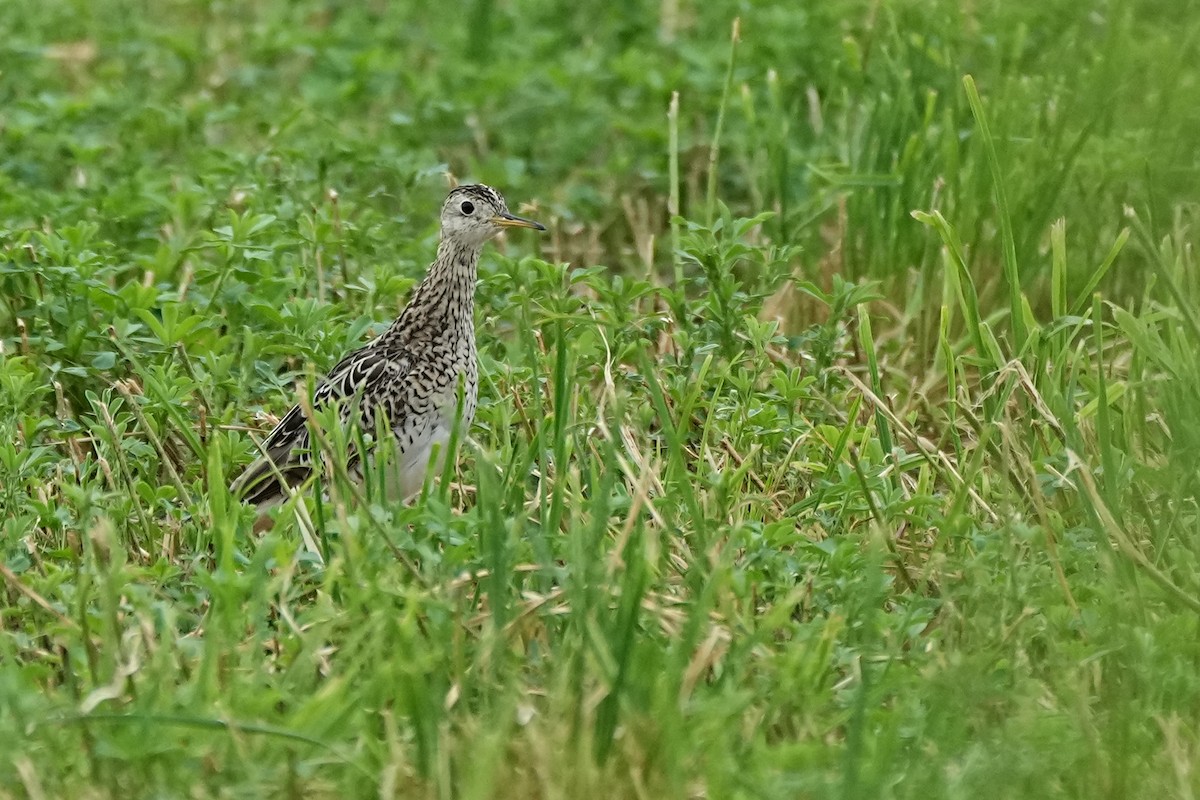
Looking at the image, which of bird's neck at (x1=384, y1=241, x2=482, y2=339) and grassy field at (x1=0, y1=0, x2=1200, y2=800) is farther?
bird's neck at (x1=384, y1=241, x2=482, y2=339)

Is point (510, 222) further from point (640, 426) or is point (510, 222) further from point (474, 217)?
point (640, 426)

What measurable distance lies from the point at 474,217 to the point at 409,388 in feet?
2.22

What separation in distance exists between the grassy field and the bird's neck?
4.2 inches

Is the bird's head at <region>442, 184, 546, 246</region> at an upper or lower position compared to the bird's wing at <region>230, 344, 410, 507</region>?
upper

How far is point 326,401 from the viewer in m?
5.46

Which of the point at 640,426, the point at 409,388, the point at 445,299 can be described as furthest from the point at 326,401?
the point at 640,426

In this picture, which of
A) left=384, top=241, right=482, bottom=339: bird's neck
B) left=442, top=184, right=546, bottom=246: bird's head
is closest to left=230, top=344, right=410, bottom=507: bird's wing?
left=384, top=241, right=482, bottom=339: bird's neck

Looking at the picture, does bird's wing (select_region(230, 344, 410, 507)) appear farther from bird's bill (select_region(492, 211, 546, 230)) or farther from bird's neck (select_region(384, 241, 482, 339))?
bird's bill (select_region(492, 211, 546, 230))

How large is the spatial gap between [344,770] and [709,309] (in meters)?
2.27

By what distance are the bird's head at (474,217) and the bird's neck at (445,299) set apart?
0.14 ft

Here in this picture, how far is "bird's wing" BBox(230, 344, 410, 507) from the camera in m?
5.50

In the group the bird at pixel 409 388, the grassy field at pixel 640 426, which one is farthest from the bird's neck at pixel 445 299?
the grassy field at pixel 640 426

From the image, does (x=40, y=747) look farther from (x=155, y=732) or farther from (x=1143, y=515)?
(x=1143, y=515)

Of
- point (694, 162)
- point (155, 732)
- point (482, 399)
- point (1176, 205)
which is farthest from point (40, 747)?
point (694, 162)
